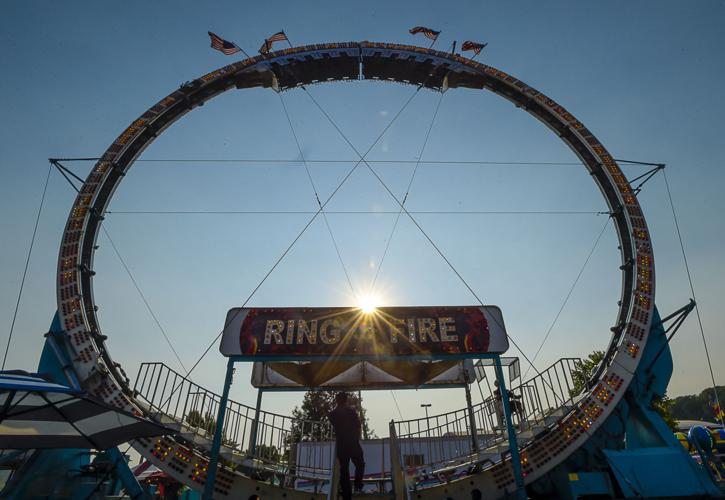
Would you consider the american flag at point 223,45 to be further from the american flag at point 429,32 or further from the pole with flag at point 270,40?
the american flag at point 429,32

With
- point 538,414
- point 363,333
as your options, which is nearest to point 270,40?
point 363,333

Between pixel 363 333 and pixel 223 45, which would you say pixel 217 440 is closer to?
pixel 363 333

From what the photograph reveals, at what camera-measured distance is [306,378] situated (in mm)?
13977

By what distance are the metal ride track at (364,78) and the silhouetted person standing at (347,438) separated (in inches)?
116

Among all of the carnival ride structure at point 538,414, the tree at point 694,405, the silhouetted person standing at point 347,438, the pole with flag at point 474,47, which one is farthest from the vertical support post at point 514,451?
the tree at point 694,405

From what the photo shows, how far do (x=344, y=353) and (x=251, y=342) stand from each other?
224cm

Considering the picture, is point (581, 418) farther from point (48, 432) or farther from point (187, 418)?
point (48, 432)

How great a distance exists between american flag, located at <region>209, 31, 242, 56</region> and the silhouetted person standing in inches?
539

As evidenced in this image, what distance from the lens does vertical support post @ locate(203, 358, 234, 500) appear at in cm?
807

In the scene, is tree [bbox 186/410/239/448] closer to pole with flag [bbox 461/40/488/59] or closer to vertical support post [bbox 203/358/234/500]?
vertical support post [bbox 203/358/234/500]

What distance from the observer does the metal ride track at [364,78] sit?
31.7 feet

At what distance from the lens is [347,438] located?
810cm

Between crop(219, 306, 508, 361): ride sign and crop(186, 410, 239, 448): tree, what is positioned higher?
crop(219, 306, 508, 361): ride sign

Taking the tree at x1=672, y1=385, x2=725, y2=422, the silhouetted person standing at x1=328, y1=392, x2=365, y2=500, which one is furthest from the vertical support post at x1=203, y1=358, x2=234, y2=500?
the tree at x1=672, y1=385, x2=725, y2=422
